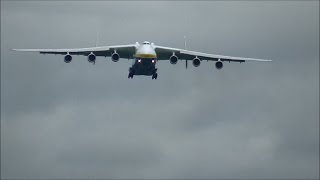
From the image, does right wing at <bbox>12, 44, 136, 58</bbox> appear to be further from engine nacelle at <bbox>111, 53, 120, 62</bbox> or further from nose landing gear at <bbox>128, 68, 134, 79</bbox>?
nose landing gear at <bbox>128, 68, 134, 79</bbox>

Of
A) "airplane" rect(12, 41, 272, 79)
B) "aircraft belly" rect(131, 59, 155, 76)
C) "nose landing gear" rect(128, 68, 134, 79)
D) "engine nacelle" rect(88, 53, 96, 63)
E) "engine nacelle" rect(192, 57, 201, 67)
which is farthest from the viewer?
"nose landing gear" rect(128, 68, 134, 79)

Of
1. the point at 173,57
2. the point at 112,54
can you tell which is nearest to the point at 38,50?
the point at 112,54

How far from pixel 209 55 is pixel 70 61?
1197 cm

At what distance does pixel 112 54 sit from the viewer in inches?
3049

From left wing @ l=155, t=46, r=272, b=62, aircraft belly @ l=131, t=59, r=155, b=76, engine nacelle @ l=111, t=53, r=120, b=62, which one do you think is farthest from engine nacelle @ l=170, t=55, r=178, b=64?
engine nacelle @ l=111, t=53, r=120, b=62

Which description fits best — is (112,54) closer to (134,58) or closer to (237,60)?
(134,58)

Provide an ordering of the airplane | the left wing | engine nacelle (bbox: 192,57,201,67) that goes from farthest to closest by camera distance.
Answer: the left wing
engine nacelle (bbox: 192,57,201,67)
the airplane

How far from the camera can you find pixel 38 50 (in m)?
77.0

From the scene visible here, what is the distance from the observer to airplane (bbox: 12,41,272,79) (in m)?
75.4

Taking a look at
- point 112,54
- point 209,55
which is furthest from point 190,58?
point 112,54

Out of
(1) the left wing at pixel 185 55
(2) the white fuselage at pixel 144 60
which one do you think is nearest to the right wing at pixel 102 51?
(2) the white fuselage at pixel 144 60

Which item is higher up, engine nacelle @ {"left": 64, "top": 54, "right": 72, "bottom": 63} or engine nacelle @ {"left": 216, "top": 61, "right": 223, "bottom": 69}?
engine nacelle @ {"left": 216, "top": 61, "right": 223, "bottom": 69}

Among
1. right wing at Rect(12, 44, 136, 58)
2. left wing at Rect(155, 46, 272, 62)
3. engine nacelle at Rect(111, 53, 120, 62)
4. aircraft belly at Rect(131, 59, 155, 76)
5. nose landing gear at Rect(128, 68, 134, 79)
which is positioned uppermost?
left wing at Rect(155, 46, 272, 62)

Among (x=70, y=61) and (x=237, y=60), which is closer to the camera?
(x=70, y=61)
